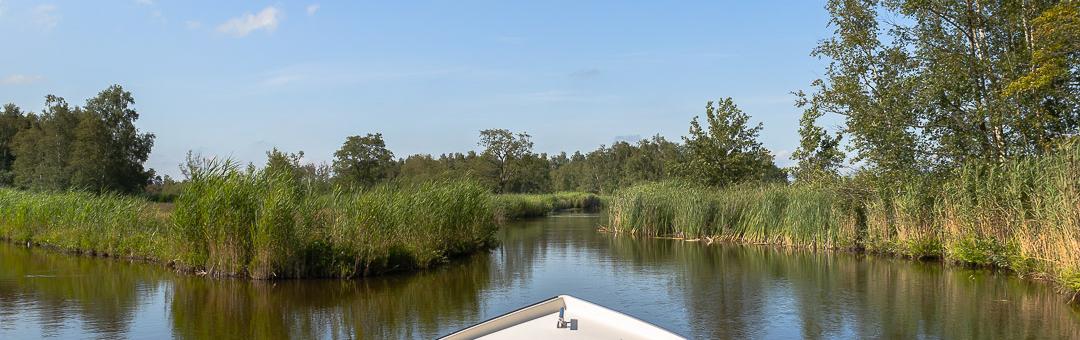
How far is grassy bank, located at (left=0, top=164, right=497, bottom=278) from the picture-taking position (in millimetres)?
14375

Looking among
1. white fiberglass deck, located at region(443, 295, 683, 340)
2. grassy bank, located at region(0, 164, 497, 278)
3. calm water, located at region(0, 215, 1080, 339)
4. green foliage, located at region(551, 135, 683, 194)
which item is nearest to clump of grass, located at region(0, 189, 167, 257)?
grassy bank, located at region(0, 164, 497, 278)

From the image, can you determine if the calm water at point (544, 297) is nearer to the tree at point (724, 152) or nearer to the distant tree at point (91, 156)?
the tree at point (724, 152)

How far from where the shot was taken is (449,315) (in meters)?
11.8

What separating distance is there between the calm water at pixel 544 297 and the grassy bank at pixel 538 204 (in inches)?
709

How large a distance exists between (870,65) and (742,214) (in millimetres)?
6217

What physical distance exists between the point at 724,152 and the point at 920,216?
1609cm

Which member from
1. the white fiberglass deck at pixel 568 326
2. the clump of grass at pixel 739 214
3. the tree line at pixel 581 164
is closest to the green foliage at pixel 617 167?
the tree line at pixel 581 164

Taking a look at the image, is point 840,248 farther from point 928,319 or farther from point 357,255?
point 357,255

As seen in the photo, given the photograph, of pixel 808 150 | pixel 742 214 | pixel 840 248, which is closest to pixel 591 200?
pixel 808 150

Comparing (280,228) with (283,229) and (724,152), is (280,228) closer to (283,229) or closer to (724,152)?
(283,229)

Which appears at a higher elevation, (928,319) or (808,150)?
(808,150)

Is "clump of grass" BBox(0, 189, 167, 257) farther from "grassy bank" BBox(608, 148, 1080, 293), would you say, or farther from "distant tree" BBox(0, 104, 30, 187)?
"distant tree" BBox(0, 104, 30, 187)

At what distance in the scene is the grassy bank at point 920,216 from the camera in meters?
13.0

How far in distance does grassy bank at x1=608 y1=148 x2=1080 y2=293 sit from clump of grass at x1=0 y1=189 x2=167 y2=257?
1585 centimetres
